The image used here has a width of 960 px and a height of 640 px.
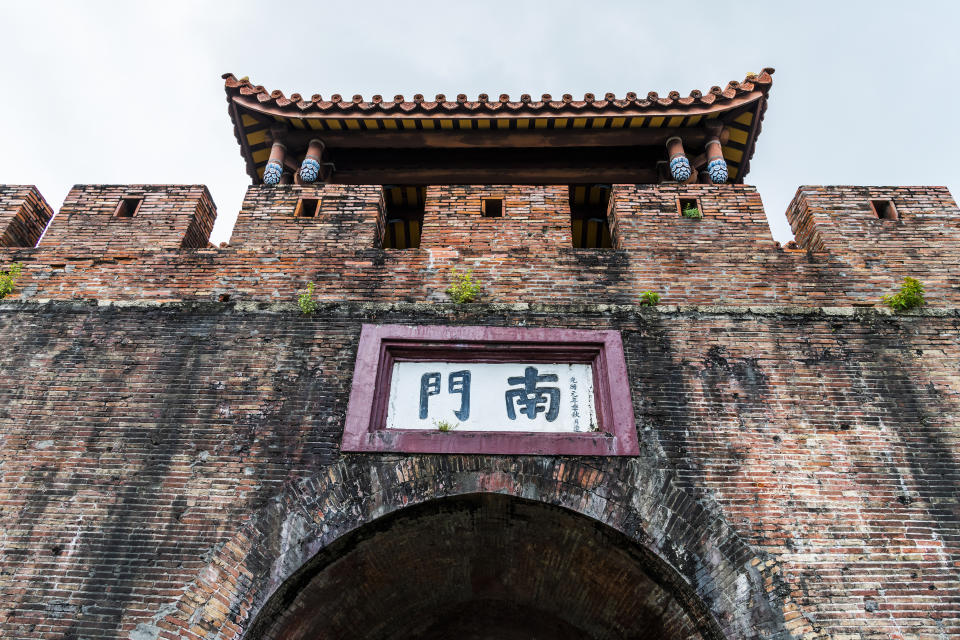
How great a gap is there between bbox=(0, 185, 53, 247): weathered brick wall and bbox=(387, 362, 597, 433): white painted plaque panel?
4.14m

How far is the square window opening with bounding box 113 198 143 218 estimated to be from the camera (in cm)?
621

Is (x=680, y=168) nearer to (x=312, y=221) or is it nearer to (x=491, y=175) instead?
(x=491, y=175)

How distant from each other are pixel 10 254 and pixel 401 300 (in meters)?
3.71

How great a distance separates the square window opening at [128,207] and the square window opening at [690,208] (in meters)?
5.25

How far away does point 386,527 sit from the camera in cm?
454

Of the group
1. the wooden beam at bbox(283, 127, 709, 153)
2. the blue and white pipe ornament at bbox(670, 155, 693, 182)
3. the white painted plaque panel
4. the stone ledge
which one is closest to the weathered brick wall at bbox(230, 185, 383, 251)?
the stone ledge

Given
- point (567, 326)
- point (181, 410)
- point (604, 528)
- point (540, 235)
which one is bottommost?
point (604, 528)

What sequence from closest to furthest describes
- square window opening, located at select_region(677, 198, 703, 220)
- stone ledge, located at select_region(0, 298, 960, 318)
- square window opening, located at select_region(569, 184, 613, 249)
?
stone ledge, located at select_region(0, 298, 960, 318), square window opening, located at select_region(677, 198, 703, 220), square window opening, located at select_region(569, 184, 613, 249)

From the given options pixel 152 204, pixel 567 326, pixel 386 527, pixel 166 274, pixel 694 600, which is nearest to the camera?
pixel 694 600

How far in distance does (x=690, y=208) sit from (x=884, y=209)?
1.88 m

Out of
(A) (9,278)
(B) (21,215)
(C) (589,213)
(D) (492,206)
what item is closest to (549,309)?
(D) (492,206)

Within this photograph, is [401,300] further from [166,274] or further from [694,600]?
[694,600]

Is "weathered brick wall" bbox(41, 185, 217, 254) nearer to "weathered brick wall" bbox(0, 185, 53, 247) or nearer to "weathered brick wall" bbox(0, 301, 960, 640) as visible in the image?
"weathered brick wall" bbox(0, 185, 53, 247)

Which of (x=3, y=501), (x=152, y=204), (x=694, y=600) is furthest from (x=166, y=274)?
(x=694, y=600)
